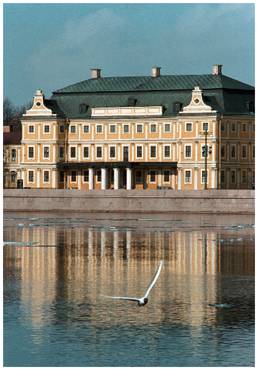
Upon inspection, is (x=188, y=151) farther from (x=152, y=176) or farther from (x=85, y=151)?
(x=85, y=151)

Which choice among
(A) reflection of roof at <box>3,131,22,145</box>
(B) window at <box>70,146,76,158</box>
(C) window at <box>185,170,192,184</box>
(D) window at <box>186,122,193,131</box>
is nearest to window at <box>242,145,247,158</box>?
(D) window at <box>186,122,193,131</box>

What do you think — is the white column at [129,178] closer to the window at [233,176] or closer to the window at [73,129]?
the window at [73,129]

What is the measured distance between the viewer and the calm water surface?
23.4 metres

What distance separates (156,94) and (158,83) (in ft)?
3.62

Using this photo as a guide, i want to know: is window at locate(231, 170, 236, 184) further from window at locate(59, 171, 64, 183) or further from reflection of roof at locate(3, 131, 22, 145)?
reflection of roof at locate(3, 131, 22, 145)

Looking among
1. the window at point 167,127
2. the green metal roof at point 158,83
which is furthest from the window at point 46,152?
the window at point 167,127

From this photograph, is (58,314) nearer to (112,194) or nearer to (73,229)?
(73,229)

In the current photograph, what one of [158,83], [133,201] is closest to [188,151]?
[158,83]

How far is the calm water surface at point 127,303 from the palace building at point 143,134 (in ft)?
118

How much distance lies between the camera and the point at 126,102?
8775 centimetres

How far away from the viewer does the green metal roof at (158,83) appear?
8712 centimetres

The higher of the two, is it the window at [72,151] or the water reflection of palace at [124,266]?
the window at [72,151]

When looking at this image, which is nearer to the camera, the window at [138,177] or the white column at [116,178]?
the white column at [116,178]

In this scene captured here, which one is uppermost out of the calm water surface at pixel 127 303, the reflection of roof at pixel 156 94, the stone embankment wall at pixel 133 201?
the reflection of roof at pixel 156 94
